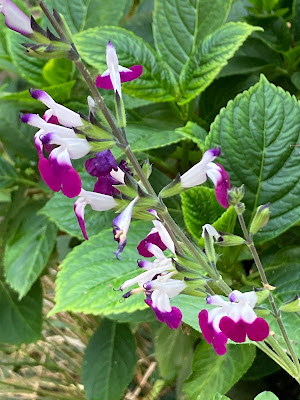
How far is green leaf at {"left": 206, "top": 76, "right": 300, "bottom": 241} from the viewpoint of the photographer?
→ 1.67ft

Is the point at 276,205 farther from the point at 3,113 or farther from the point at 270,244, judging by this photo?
the point at 3,113

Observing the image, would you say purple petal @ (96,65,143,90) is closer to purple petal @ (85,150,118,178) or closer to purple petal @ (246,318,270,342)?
purple petal @ (85,150,118,178)

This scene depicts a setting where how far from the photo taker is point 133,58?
22.5 inches

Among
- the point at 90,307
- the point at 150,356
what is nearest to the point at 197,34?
the point at 90,307

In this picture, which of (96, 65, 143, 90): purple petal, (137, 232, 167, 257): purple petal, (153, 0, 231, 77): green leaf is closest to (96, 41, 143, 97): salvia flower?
(96, 65, 143, 90): purple petal

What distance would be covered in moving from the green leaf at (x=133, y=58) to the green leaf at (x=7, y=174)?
0.73 ft

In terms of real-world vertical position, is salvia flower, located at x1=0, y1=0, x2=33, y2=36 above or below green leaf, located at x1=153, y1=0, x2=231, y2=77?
above

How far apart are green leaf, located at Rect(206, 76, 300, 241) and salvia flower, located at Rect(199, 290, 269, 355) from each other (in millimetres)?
230

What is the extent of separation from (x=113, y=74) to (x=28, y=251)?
43 centimetres

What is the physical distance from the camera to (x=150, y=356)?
2.74 ft

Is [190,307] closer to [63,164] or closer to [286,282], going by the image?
[286,282]

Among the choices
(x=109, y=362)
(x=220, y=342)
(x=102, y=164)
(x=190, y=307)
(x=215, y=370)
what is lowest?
(x=109, y=362)

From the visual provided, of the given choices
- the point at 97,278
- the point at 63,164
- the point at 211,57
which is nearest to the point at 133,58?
the point at 211,57

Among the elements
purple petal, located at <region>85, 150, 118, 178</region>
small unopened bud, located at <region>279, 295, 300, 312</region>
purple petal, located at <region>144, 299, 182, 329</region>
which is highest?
purple petal, located at <region>85, 150, 118, 178</region>
